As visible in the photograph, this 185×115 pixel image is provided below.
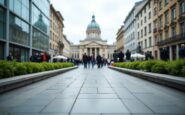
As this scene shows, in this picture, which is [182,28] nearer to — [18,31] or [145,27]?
[145,27]

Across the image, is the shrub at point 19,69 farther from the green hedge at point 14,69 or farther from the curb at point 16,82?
the curb at point 16,82

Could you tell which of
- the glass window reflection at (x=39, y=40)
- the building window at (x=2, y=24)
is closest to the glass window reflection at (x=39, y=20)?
the glass window reflection at (x=39, y=40)

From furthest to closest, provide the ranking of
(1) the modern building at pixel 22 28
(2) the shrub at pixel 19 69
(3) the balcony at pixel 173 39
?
(3) the balcony at pixel 173 39
(1) the modern building at pixel 22 28
(2) the shrub at pixel 19 69

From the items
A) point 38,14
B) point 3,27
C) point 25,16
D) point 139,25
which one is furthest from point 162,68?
point 139,25

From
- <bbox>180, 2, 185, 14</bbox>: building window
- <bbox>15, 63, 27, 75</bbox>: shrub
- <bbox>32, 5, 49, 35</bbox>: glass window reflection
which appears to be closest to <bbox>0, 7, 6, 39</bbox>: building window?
<bbox>32, 5, 49, 35</bbox>: glass window reflection

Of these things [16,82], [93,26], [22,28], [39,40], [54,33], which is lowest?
[16,82]

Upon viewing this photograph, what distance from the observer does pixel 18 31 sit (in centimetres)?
2711

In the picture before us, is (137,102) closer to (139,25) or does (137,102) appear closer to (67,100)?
(67,100)

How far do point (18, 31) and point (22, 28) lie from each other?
5.60 ft

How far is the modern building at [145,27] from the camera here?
162 feet

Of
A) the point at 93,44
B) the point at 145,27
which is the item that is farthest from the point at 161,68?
the point at 93,44

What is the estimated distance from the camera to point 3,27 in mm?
23016

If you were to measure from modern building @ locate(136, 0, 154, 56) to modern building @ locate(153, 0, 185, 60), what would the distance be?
8.54ft

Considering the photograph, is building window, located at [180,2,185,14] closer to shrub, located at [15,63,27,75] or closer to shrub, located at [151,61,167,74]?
shrub, located at [151,61,167,74]
